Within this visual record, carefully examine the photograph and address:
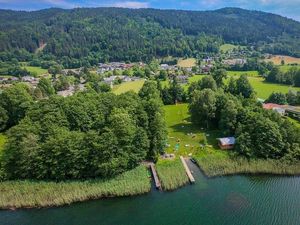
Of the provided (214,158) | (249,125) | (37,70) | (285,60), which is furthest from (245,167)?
(285,60)

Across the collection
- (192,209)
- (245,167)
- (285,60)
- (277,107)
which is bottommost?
(192,209)

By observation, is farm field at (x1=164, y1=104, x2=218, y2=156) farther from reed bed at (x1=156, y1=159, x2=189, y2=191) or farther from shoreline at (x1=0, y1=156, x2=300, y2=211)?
shoreline at (x1=0, y1=156, x2=300, y2=211)

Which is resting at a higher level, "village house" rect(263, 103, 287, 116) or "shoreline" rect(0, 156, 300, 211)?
"village house" rect(263, 103, 287, 116)

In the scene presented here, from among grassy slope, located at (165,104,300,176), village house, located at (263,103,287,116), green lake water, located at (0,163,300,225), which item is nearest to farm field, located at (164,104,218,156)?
grassy slope, located at (165,104,300,176)

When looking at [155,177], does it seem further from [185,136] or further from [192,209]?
[185,136]

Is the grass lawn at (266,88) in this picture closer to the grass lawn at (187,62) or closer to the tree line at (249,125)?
the tree line at (249,125)

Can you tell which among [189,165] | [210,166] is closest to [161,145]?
[189,165]
